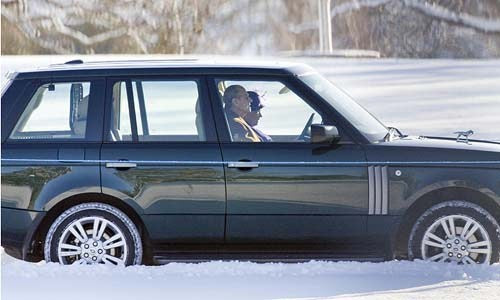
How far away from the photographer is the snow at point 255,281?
6227 millimetres

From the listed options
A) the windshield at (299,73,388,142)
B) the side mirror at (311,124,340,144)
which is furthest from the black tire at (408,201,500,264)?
the side mirror at (311,124,340,144)

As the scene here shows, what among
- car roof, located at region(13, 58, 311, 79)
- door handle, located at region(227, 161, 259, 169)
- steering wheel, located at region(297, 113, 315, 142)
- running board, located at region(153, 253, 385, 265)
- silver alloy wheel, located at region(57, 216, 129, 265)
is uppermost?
car roof, located at region(13, 58, 311, 79)

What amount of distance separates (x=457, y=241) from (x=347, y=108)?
113 cm

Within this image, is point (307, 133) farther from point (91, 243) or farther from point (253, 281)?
point (91, 243)

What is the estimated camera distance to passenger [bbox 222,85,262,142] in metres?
7.06

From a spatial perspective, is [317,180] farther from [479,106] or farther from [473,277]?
[479,106]

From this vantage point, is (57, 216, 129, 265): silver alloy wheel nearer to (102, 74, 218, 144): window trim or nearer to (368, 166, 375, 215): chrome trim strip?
(102, 74, 218, 144): window trim

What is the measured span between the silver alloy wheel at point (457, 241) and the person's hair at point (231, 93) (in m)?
1.52

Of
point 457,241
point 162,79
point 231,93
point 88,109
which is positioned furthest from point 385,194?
point 88,109

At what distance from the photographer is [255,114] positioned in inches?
286

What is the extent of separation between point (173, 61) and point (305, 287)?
1.97m

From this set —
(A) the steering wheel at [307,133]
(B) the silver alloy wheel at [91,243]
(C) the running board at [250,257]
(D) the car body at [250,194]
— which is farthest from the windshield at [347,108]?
(B) the silver alloy wheel at [91,243]

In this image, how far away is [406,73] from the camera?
28297mm

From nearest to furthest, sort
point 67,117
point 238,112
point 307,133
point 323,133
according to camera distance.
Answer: point 323,133 < point 307,133 < point 238,112 < point 67,117
